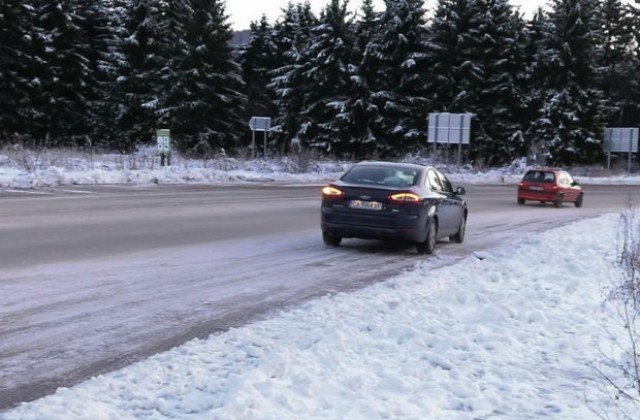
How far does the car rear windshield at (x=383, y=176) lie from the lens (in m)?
12.5

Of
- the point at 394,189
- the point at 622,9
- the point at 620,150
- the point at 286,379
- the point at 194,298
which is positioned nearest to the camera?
the point at 286,379

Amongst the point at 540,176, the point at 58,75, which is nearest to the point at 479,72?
the point at 540,176

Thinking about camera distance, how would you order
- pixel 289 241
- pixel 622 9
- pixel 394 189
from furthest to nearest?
pixel 622 9 < pixel 289 241 < pixel 394 189

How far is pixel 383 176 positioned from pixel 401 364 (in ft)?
24.4

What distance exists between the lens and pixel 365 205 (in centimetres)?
1215

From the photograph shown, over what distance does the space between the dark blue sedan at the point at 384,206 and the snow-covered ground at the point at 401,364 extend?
3.02 metres

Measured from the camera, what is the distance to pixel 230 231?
14578 mm

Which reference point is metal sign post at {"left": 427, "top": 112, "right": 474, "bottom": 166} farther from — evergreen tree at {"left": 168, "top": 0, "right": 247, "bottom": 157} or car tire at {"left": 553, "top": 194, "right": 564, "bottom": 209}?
car tire at {"left": 553, "top": 194, "right": 564, "bottom": 209}

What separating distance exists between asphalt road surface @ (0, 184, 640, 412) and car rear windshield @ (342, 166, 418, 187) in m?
1.21

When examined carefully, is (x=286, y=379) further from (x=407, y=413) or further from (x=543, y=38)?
(x=543, y=38)

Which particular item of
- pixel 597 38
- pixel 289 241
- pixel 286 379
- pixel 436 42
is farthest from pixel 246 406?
pixel 597 38

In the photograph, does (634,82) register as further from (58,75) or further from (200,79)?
(58,75)

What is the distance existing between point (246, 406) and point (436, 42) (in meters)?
56.5

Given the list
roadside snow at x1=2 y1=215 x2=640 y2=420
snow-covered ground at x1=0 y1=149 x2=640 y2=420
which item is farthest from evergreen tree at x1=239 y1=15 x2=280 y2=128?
roadside snow at x1=2 y1=215 x2=640 y2=420
